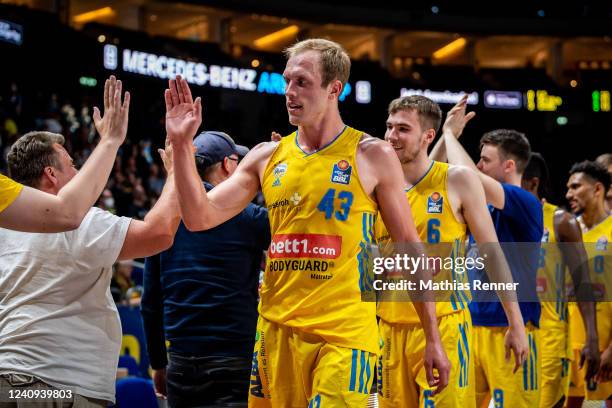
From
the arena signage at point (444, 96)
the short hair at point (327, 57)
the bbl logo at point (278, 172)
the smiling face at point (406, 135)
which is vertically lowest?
the bbl logo at point (278, 172)

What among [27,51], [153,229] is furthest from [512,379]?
[27,51]

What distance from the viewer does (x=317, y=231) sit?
3654mm

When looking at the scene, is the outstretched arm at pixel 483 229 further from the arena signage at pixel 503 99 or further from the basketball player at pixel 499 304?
the arena signage at pixel 503 99

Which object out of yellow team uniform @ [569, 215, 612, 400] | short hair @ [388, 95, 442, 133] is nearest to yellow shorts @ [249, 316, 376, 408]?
short hair @ [388, 95, 442, 133]

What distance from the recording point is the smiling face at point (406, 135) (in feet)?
16.6

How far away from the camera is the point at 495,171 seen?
6277 millimetres

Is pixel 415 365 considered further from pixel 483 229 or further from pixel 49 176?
pixel 49 176

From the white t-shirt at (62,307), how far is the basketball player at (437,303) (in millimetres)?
1778

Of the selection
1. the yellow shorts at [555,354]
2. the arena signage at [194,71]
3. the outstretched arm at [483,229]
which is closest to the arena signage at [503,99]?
the arena signage at [194,71]

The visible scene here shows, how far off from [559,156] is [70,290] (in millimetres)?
28474

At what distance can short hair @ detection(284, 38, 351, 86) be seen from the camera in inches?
151

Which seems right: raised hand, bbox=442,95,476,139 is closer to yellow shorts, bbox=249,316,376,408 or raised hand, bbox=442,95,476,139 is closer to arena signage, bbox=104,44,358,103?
yellow shorts, bbox=249,316,376,408

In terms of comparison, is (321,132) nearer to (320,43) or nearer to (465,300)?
(320,43)

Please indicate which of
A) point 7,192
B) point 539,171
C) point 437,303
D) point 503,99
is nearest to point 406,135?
point 437,303
